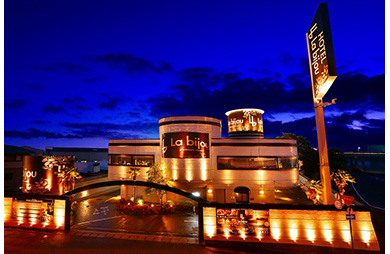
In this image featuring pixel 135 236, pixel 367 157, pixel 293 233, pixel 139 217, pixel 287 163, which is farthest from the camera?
pixel 367 157

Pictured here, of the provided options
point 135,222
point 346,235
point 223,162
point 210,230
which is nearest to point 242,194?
point 223,162

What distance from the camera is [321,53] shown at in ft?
48.6

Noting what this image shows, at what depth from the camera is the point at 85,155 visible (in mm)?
86500

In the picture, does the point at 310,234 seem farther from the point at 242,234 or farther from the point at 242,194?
the point at 242,194

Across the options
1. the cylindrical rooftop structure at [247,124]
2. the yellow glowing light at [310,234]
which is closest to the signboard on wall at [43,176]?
the cylindrical rooftop structure at [247,124]

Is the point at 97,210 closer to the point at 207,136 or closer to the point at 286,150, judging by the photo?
the point at 207,136

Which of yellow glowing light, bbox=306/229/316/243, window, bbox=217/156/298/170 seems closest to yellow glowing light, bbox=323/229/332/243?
yellow glowing light, bbox=306/229/316/243

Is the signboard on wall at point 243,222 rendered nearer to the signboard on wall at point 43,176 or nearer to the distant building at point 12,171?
the signboard on wall at point 43,176

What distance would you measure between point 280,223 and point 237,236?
3.15 m

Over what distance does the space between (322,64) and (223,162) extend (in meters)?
16.2

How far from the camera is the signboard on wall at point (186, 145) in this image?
1006 inches

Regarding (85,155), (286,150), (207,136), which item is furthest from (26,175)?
(85,155)

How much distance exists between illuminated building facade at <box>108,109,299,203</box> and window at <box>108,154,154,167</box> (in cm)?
309

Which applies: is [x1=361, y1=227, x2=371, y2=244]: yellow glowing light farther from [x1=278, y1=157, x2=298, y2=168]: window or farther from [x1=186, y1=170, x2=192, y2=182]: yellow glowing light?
[x1=186, y1=170, x2=192, y2=182]: yellow glowing light
